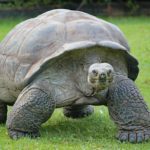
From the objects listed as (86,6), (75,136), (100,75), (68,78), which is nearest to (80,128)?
(75,136)

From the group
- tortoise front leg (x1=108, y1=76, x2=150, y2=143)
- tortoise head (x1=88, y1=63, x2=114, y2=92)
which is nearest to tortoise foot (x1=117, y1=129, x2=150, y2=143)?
tortoise front leg (x1=108, y1=76, x2=150, y2=143)

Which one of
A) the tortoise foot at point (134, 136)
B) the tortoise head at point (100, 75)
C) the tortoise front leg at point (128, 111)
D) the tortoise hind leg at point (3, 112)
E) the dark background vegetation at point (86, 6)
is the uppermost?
the tortoise head at point (100, 75)

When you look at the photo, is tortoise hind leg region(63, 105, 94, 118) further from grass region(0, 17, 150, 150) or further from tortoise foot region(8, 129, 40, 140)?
tortoise foot region(8, 129, 40, 140)

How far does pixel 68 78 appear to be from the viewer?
428 centimetres

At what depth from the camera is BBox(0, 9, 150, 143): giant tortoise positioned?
13.7 feet

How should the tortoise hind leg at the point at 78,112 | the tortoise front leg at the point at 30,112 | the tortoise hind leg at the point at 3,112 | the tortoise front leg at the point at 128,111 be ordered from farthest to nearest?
1. the tortoise hind leg at the point at 78,112
2. the tortoise hind leg at the point at 3,112
3. the tortoise front leg at the point at 128,111
4. the tortoise front leg at the point at 30,112

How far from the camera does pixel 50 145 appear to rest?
3.93m

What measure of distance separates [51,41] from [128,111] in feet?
2.42

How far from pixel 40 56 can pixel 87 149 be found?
31.3 inches

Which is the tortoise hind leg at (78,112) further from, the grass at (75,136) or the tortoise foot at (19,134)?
the tortoise foot at (19,134)

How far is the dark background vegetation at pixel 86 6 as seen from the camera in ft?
57.8

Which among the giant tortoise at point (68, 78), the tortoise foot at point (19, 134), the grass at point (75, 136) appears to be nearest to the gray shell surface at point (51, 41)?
the giant tortoise at point (68, 78)

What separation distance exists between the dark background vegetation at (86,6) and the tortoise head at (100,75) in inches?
532

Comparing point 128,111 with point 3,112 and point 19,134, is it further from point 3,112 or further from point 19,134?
point 3,112
